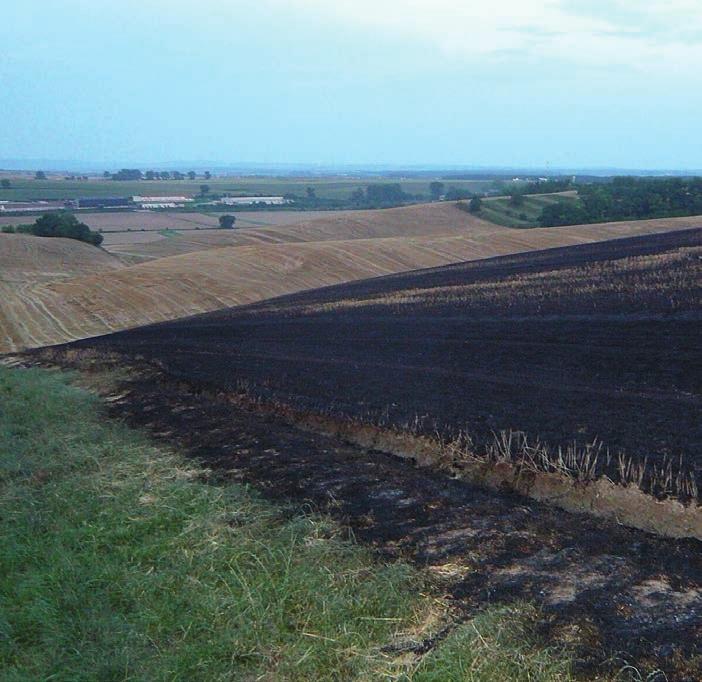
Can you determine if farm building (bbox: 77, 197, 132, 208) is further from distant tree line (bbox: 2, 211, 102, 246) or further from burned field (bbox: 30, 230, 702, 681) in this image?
burned field (bbox: 30, 230, 702, 681)

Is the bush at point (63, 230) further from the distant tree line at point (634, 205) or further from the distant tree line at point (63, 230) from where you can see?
the distant tree line at point (634, 205)

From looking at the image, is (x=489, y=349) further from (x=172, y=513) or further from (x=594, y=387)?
(x=172, y=513)

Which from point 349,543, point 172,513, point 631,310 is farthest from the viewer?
point 631,310

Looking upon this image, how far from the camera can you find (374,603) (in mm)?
6098

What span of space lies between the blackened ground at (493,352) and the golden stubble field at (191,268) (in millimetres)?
4305

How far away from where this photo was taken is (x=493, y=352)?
14.6 m

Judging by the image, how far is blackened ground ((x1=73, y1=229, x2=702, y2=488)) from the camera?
34.7 feet

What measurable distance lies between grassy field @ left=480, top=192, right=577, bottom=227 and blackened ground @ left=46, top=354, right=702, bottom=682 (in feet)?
164

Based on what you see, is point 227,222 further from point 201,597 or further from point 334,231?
point 201,597

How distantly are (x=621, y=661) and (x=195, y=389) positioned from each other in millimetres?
10089

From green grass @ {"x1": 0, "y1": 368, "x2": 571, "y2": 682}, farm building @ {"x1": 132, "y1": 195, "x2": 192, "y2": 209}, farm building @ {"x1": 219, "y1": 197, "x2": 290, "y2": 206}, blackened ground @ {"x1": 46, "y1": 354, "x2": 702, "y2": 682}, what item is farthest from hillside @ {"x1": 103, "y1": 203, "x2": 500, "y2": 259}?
green grass @ {"x1": 0, "y1": 368, "x2": 571, "y2": 682}

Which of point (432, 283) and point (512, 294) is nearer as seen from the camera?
point (512, 294)

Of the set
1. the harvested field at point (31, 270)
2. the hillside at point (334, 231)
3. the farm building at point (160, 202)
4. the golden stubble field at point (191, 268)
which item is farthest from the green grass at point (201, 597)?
the farm building at point (160, 202)

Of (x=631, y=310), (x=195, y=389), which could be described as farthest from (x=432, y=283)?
(x=195, y=389)
